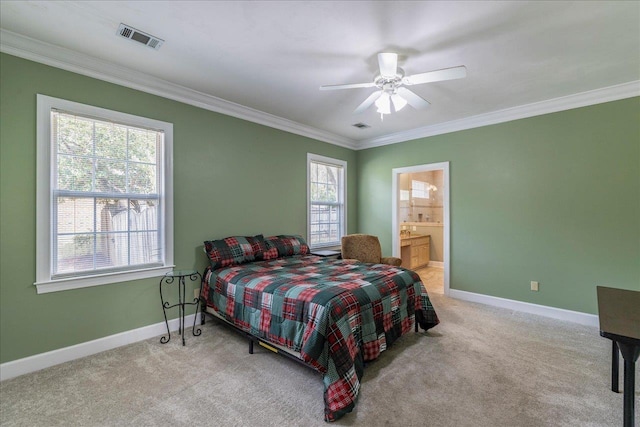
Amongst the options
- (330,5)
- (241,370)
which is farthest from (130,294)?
(330,5)

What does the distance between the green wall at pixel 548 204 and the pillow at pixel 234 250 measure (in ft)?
9.99

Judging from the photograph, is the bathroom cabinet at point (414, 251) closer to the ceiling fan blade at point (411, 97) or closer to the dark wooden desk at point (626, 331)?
the ceiling fan blade at point (411, 97)

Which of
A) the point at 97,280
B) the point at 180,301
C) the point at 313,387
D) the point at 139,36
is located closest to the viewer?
the point at 313,387

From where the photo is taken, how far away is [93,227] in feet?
8.74

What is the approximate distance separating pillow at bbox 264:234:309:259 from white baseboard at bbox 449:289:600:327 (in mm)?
2490

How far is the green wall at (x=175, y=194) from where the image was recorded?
228cm

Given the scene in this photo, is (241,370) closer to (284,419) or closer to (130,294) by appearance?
(284,419)

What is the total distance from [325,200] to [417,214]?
11.6 feet

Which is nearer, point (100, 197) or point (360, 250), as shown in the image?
point (100, 197)

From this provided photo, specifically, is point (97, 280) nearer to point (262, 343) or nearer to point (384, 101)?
point (262, 343)

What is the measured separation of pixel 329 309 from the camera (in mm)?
1954

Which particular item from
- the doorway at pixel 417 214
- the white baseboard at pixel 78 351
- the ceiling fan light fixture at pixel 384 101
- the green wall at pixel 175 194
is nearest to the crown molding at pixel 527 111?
the doorway at pixel 417 214

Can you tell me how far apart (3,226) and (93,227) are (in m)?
0.57

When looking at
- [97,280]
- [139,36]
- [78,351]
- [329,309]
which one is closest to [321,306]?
[329,309]
